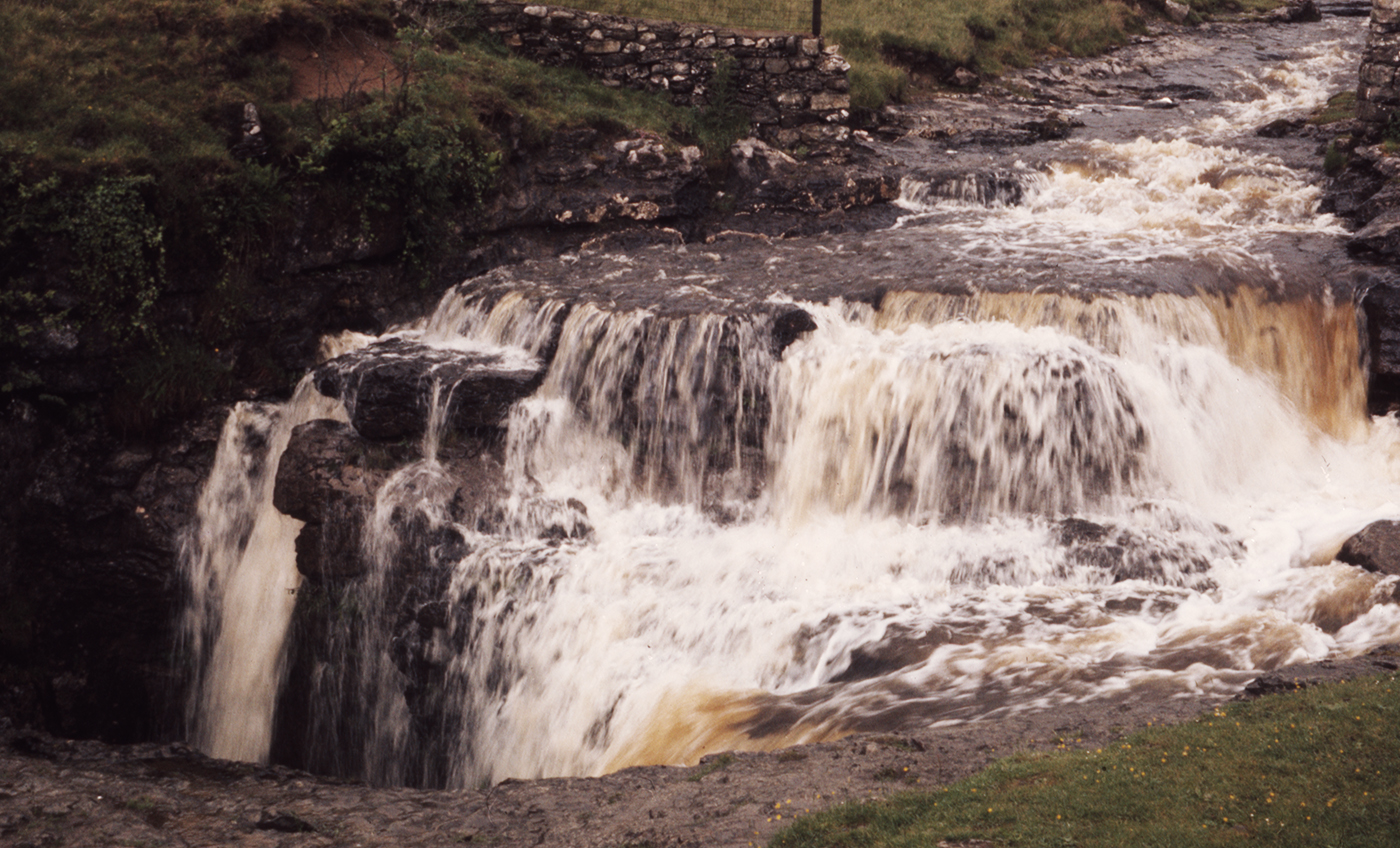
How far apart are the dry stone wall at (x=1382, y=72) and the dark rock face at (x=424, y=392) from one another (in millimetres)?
13321

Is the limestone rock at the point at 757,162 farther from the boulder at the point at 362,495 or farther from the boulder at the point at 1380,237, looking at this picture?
the boulder at the point at 1380,237

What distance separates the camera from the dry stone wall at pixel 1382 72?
15.6 metres

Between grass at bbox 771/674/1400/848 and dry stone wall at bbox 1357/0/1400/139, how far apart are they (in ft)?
41.3

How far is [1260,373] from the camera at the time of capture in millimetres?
12609

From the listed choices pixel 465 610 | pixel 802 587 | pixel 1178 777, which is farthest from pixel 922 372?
pixel 1178 777

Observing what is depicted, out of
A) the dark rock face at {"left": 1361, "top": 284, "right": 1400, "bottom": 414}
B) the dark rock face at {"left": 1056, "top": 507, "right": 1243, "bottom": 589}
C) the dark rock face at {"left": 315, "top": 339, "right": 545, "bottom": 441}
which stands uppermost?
the dark rock face at {"left": 1361, "top": 284, "right": 1400, "bottom": 414}

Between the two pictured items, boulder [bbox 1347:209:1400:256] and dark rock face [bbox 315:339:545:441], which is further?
boulder [bbox 1347:209:1400:256]

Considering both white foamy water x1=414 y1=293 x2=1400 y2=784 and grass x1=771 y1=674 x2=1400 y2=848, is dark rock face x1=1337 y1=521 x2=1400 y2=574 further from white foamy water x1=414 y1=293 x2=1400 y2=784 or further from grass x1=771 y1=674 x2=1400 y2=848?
grass x1=771 y1=674 x2=1400 y2=848

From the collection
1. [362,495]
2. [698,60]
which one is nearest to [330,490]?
[362,495]

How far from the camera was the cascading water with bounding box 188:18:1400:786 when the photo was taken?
970 centimetres

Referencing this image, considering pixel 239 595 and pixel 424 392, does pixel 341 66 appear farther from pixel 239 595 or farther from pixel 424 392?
pixel 239 595

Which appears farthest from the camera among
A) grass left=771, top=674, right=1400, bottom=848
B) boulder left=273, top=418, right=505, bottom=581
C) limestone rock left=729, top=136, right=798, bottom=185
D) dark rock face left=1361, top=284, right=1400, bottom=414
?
limestone rock left=729, top=136, right=798, bottom=185

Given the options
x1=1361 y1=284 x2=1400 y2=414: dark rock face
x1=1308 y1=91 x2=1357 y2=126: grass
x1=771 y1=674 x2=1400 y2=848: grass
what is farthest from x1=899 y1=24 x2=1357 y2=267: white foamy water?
x1=771 y1=674 x2=1400 y2=848: grass

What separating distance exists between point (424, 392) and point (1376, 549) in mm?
10535
